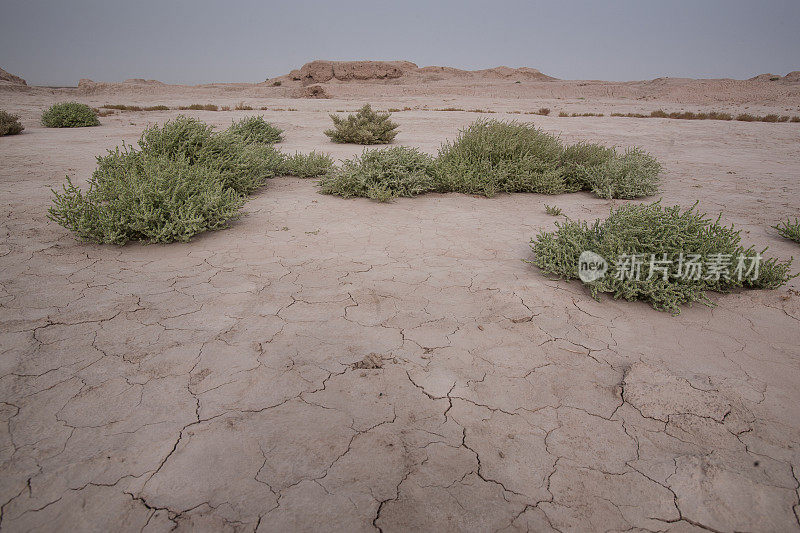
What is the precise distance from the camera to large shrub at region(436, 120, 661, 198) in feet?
21.5

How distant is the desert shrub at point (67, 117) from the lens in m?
12.7

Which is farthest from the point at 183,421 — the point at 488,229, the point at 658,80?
the point at 658,80

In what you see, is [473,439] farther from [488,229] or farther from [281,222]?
[281,222]

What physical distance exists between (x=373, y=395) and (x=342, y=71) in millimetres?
59273

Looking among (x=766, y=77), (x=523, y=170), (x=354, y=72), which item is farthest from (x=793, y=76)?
(x=523, y=170)

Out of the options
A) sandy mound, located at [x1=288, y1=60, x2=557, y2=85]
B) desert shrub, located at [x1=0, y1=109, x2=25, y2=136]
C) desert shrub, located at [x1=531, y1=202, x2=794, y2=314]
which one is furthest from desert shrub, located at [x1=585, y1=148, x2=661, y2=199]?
sandy mound, located at [x1=288, y1=60, x2=557, y2=85]

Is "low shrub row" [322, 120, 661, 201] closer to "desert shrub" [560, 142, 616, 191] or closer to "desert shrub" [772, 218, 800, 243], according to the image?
"desert shrub" [560, 142, 616, 191]

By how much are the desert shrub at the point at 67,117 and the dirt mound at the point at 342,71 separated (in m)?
44.9

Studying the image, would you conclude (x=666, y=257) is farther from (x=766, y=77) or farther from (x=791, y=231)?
(x=766, y=77)

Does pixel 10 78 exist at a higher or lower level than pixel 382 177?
higher

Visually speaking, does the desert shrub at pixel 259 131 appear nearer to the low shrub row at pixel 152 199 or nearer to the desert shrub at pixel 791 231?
the low shrub row at pixel 152 199

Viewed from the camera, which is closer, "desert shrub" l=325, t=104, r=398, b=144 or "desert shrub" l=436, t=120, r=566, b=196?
"desert shrub" l=436, t=120, r=566, b=196

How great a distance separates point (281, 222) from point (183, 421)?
11.1ft

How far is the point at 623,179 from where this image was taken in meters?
6.59
